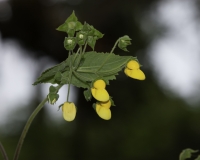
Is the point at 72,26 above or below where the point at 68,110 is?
above

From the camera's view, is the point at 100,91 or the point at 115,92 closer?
Answer: the point at 100,91

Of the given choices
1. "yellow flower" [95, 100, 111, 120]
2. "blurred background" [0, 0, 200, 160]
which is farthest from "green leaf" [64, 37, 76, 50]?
"blurred background" [0, 0, 200, 160]

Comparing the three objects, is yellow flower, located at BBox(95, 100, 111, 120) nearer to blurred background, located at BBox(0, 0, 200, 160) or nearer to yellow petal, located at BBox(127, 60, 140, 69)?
yellow petal, located at BBox(127, 60, 140, 69)

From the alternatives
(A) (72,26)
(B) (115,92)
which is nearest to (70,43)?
(A) (72,26)

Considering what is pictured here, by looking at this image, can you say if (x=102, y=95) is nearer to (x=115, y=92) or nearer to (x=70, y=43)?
(x=70, y=43)

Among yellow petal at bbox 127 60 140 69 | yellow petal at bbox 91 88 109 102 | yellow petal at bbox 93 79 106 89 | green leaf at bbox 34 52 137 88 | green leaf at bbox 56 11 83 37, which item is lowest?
Answer: yellow petal at bbox 91 88 109 102

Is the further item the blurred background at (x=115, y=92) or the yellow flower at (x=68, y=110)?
the blurred background at (x=115, y=92)

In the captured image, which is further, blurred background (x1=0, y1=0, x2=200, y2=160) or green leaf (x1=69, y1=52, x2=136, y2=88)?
blurred background (x1=0, y1=0, x2=200, y2=160)

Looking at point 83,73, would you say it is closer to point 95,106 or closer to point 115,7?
point 95,106

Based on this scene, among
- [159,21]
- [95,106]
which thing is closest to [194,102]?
[159,21]

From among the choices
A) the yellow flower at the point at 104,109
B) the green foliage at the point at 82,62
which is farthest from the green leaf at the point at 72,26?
the yellow flower at the point at 104,109

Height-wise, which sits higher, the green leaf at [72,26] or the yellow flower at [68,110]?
the green leaf at [72,26]

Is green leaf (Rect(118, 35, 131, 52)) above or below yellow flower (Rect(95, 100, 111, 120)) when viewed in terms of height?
above

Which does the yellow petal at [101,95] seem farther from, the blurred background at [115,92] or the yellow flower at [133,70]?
the blurred background at [115,92]
